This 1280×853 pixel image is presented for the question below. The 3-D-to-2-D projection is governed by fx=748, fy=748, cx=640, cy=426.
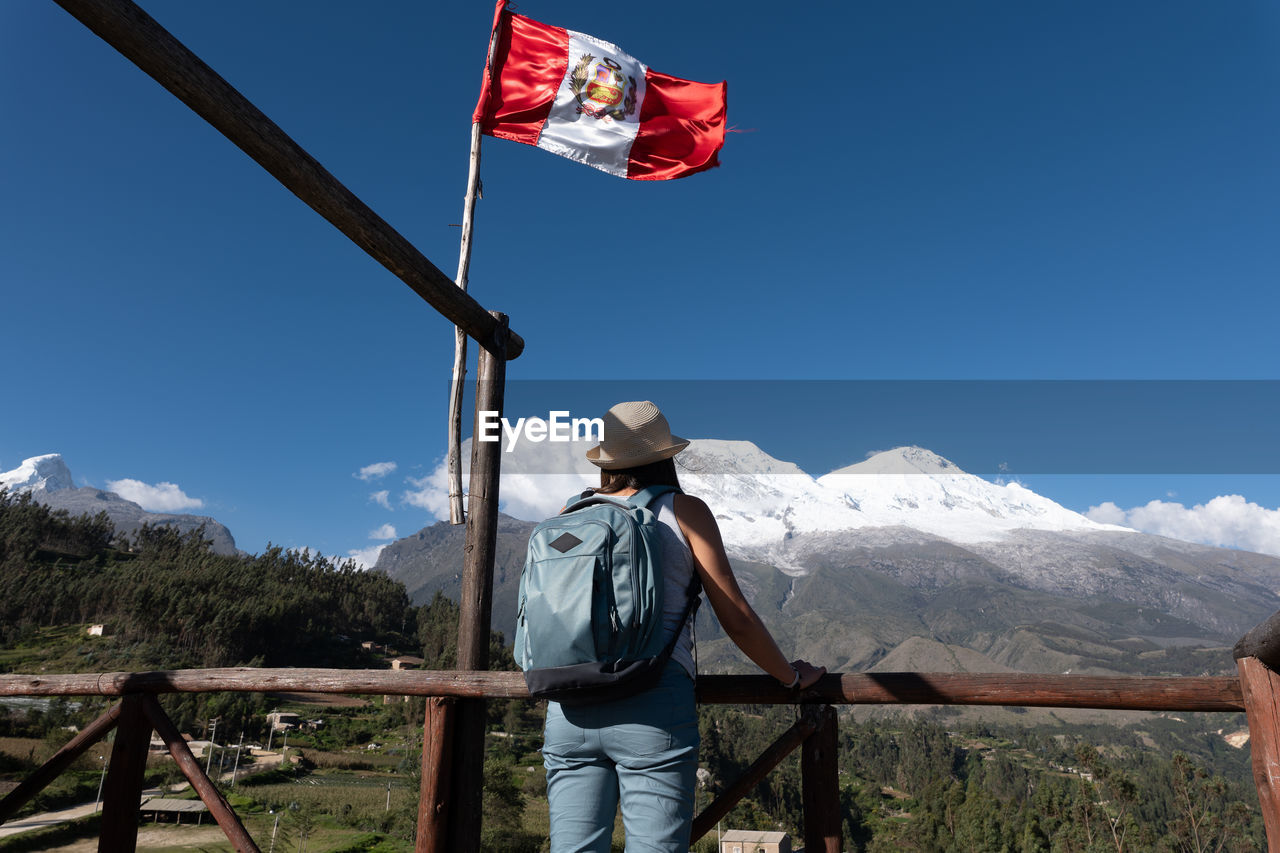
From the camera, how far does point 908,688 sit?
2.81 meters

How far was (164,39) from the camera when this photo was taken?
258cm

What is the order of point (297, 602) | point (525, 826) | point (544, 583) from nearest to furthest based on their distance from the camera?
point (544, 583) → point (525, 826) → point (297, 602)

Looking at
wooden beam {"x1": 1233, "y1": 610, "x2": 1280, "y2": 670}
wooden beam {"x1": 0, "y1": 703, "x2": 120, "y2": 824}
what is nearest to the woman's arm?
wooden beam {"x1": 1233, "y1": 610, "x2": 1280, "y2": 670}

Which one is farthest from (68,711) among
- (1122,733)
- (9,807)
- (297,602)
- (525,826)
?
(1122,733)

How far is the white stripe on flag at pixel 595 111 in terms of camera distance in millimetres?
6523

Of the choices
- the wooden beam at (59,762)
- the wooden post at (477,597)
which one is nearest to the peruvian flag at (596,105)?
the wooden post at (477,597)

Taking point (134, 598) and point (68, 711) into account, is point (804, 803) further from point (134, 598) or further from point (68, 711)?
point (134, 598)

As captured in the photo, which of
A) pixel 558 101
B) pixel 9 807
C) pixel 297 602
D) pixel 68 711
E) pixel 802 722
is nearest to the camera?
pixel 802 722

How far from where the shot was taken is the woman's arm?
7.34ft

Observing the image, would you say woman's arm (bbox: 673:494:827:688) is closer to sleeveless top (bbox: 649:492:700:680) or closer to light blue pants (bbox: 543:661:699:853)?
sleeveless top (bbox: 649:492:700:680)

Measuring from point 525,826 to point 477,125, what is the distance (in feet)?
188

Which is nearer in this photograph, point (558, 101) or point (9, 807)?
point (9, 807)

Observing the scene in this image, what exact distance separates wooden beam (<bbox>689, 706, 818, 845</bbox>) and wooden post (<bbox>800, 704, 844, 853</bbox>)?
0.17ft

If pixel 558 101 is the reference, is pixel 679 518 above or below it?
below
